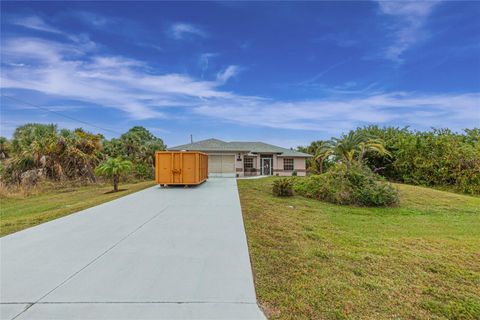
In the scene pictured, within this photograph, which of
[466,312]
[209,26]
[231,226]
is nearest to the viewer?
[466,312]

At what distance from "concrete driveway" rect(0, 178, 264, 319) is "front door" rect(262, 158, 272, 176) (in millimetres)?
21735

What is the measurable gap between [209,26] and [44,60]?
9.68 m

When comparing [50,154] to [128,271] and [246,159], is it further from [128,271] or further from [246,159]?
[128,271]

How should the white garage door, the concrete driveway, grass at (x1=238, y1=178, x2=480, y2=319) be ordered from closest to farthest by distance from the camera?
the concrete driveway
grass at (x1=238, y1=178, x2=480, y2=319)
the white garage door

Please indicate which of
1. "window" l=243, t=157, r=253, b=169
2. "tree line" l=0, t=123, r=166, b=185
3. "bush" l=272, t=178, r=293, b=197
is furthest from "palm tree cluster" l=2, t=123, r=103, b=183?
"bush" l=272, t=178, r=293, b=197

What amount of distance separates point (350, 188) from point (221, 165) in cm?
1467

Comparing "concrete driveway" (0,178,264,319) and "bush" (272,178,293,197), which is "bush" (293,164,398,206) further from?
"concrete driveway" (0,178,264,319)

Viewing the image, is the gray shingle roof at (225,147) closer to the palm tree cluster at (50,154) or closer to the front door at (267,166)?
the front door at (267,166)

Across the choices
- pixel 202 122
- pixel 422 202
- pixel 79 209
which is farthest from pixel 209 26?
pixel 202 122

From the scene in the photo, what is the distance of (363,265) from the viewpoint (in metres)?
4.56

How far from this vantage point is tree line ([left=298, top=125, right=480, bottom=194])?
17.8 m

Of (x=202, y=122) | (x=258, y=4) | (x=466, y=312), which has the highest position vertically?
(x=258, y=4)

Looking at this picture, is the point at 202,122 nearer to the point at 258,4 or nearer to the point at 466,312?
the point at 258,4

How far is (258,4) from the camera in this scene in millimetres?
12281
